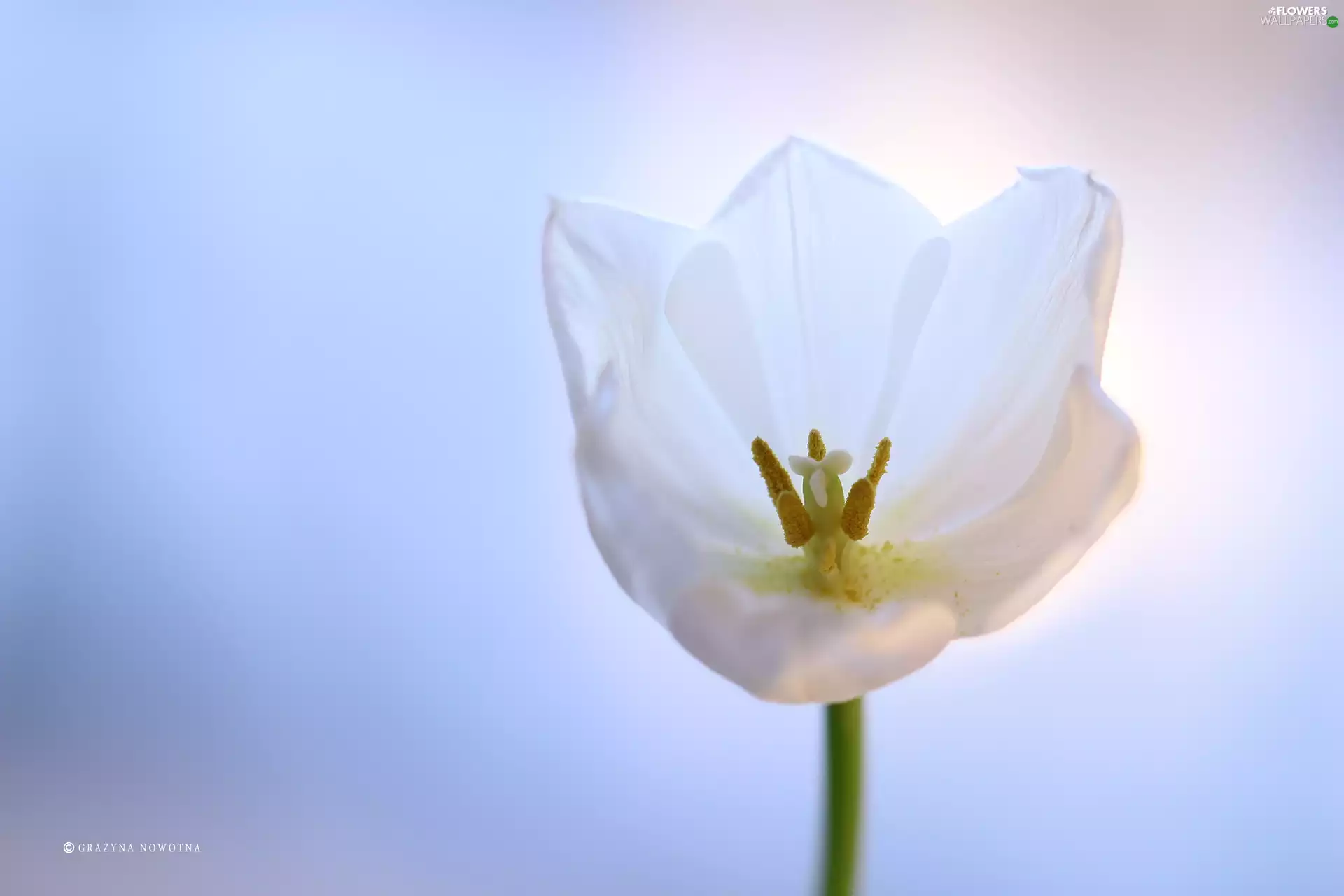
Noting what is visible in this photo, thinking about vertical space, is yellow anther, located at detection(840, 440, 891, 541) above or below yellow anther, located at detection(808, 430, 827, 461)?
below

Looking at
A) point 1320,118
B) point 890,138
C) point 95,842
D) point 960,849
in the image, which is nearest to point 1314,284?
point 1320,118

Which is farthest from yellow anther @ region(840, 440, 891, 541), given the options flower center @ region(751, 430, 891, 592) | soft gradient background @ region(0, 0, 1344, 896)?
soft gradient background @ region(0, 0, 1344, 896)

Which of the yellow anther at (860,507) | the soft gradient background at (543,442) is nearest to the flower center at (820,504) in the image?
the yellow anther at (860,507)

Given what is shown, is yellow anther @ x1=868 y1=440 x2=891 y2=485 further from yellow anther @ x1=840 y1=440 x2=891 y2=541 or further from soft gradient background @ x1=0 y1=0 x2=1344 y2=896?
soft gradient background @ x1=0 y1=0 x2=1344 y2=896

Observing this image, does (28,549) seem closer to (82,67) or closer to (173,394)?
(173,394)

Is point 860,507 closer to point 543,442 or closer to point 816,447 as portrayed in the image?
point 816,447

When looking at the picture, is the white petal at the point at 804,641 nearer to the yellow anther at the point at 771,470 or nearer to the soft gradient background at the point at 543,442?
the yellow anther at the point at 771,470

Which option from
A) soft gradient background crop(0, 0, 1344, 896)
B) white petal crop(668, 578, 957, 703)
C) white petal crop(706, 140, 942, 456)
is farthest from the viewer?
soft gradient background crop(0, 0, 1344, 896)

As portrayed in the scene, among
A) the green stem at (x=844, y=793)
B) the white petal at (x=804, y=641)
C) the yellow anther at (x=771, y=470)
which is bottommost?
the green stem at (x=844, y=793)
